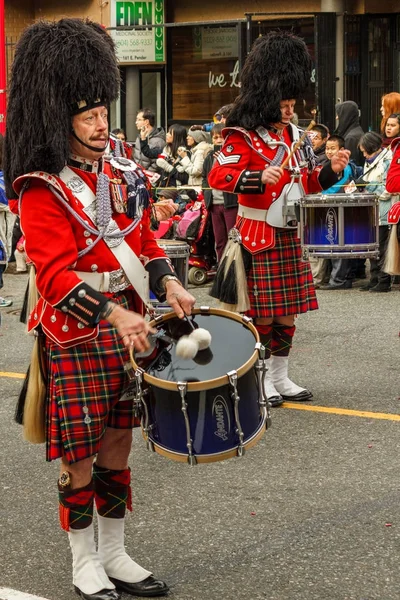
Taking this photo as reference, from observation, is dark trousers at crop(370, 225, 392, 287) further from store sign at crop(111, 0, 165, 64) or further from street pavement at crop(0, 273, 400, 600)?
store sign at crop(111, 0, 165, 64)

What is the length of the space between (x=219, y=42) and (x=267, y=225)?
12.2 meters

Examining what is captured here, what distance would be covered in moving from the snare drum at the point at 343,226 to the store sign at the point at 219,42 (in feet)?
34.2

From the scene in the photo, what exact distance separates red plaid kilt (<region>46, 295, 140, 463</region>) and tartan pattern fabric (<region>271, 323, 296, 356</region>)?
8.77 ft

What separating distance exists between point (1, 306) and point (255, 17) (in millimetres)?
8233

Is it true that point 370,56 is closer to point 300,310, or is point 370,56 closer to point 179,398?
point 300,310

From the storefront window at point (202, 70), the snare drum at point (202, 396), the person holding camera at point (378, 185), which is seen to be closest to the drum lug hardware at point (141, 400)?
the snare drum at point (202, 396)

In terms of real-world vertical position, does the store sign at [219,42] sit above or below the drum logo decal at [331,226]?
above

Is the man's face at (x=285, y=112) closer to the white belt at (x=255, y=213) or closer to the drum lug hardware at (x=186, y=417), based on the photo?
the white belt at (x=255, y=213)

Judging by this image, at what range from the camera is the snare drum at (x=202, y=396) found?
131 inches

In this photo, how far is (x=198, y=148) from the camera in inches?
490

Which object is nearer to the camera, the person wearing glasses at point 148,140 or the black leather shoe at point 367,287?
the black leather shoe at point 367,287

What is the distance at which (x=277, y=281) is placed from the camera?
5.94 m

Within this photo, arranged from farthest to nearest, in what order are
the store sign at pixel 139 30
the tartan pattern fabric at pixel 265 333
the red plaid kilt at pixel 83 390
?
the store sign at pixel 139 30 < the tartan pattern fabric at pixel 265 333 < the red plaid kilt at pixel 83 390

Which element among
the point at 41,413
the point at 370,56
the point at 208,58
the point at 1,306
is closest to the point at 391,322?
the point at 1,306
